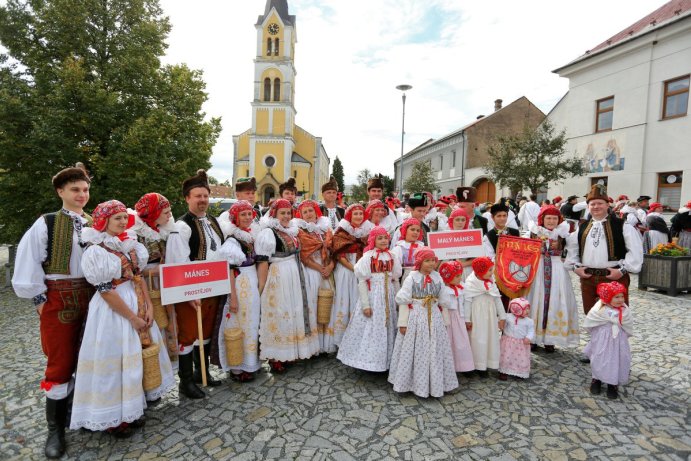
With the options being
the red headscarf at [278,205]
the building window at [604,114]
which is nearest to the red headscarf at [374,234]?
the red headscarf at [278,205]

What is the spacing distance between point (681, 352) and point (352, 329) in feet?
15.5

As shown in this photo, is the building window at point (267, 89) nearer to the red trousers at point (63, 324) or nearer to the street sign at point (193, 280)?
the street sign at point (193, 280)

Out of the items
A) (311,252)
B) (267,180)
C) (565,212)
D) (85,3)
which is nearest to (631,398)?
(311,252)

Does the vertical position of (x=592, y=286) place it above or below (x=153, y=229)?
below

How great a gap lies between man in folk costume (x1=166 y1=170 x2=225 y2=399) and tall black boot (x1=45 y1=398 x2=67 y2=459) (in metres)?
1.03

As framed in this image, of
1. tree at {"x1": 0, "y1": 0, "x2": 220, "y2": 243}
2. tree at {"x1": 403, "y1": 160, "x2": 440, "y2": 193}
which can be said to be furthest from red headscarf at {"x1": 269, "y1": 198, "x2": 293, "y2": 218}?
tree at {"x1": 403, "y1": 160, "x2": 440, "y2": 193}

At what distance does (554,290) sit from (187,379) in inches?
183

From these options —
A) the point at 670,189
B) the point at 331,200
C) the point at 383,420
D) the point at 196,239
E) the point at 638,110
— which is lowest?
the point at 383,420

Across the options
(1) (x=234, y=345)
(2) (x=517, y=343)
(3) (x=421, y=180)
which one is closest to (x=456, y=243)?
(2) (x=517, y=343)

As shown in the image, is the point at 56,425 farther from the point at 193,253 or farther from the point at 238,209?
the point at 238,209

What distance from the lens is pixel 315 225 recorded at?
481 cm

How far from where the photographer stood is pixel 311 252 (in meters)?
4.67

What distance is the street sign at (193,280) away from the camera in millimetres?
3443

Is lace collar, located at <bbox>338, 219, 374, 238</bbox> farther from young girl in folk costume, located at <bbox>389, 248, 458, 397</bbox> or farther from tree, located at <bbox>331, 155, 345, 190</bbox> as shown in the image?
tree, located at <bbox>331, 155, 345, 190</bbox>
